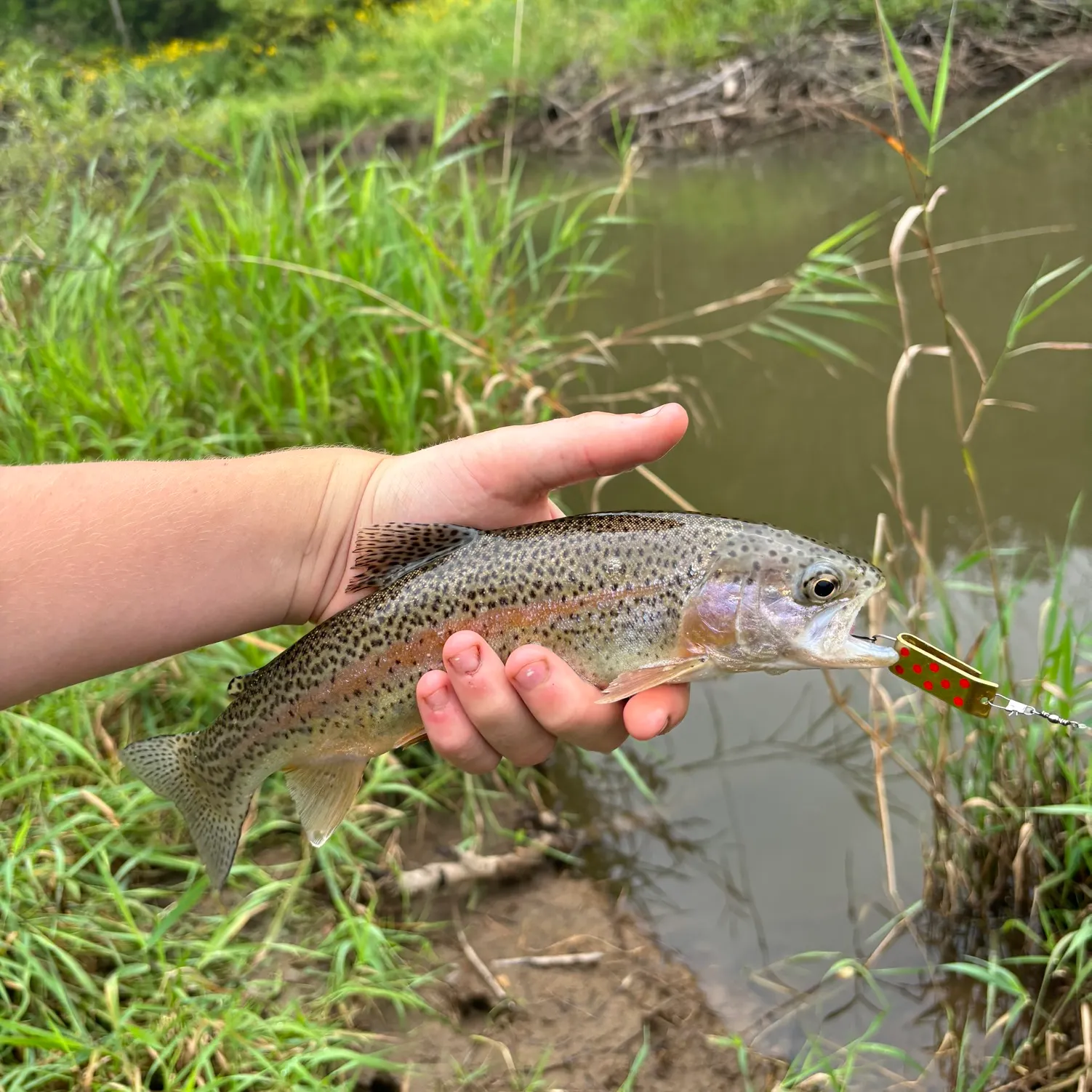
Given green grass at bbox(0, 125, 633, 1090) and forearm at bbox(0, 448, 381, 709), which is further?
green grass at bbox(0, 125, 633, 1090)

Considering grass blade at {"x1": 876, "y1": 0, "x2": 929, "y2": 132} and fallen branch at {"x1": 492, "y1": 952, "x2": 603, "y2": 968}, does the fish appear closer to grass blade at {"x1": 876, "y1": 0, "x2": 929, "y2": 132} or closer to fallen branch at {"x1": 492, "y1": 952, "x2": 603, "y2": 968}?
fallen branch at {"x1": 492, "y1": 952, "x2": 603, "y2": 968}

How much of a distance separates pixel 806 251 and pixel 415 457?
8.22 metres

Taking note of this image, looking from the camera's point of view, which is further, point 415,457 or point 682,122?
point 682,122

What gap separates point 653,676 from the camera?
2.20 meters

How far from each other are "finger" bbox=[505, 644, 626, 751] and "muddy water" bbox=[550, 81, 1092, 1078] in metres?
1.79

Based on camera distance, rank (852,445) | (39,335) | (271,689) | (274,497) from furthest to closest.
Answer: (852,445)
(39,335)
(274,497)
(271,689)

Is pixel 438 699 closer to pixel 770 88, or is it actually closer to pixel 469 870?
pixel 469 870

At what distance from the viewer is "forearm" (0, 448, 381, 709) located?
237 cm

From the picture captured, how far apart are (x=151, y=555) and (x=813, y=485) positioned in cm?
487

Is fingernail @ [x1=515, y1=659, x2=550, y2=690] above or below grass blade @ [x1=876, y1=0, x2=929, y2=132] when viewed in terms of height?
below

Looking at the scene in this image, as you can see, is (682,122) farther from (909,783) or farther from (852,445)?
(909,783)

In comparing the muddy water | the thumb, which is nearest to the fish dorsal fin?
the thumb

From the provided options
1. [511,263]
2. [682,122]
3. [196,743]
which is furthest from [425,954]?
[682,122]

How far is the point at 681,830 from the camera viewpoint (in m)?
4.29
